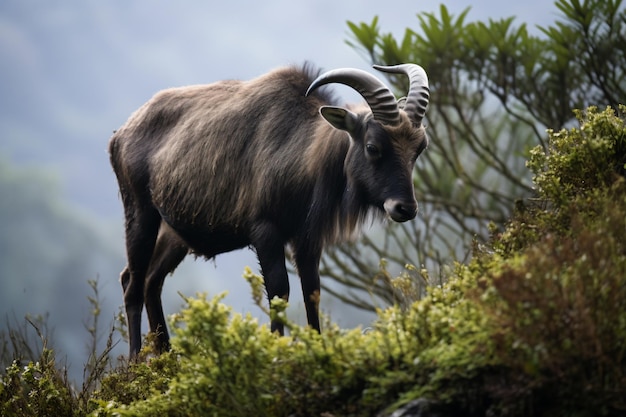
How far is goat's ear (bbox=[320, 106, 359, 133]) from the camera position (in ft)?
21.5

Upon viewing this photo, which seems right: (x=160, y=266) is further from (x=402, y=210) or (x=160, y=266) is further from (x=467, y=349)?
(x=467, y=349)

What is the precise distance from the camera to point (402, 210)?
20.5 feet

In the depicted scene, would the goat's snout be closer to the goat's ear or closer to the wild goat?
the wild goat

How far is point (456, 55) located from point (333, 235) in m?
9.69

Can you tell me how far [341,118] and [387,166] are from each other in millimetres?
529

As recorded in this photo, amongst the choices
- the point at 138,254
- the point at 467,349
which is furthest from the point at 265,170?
the point at 467,349

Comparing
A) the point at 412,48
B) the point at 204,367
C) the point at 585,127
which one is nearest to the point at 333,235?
the point at 585,127

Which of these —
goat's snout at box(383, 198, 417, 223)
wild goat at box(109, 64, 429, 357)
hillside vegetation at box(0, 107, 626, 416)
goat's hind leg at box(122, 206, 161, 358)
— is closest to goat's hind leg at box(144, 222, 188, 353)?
wild goat at box(109, 64, 429, 357)

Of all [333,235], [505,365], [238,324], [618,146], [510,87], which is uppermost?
[510,87]

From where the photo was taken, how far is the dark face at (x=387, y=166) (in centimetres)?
629

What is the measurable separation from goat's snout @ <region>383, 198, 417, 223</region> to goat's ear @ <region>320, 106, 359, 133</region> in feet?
2.28

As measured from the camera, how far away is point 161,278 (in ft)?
27.6

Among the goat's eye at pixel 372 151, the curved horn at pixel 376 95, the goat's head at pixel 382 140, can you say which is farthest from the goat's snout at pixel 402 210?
the curved horn at pixel 376 95

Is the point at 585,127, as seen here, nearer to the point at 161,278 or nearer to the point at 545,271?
the point at 545,271
